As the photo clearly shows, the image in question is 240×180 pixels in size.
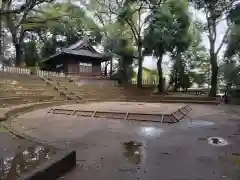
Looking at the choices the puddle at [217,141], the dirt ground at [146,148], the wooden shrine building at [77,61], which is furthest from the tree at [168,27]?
the puddle at [217,141]

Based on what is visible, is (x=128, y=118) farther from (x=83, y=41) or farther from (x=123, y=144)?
(x=83, y=41)

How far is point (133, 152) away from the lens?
18.9 ft

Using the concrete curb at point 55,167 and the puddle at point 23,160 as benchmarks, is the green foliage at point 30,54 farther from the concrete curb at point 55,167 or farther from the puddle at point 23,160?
the concrete curb at point 55,167

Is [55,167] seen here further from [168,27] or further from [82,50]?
[82,50]

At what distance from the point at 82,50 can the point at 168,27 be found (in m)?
11.7

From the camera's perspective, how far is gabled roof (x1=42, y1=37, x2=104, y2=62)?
28.1 m

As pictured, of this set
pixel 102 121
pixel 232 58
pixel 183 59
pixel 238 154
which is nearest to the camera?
pixel 238 154

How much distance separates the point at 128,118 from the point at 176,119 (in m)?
2.08

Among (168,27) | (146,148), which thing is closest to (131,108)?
(146,148)

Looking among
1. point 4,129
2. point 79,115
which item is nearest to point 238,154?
point 4,129

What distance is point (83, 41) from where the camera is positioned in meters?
30.1

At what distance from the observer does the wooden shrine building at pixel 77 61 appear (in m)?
28.8

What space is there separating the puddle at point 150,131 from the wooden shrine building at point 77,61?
67.5 feet

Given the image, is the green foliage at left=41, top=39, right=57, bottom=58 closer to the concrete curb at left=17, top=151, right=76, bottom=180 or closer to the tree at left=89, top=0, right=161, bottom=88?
the tree at left=89, top=0, right=161, bottom=88
